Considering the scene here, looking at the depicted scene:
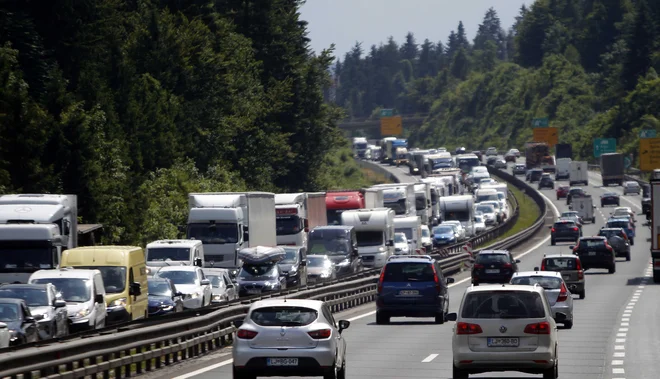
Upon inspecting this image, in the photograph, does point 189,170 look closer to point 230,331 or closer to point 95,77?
point 95,77

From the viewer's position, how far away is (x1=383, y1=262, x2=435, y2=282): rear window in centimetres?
3291

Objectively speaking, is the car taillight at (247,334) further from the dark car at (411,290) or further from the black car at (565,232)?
the black car at (565,232)

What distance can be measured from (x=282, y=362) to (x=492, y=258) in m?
31.2

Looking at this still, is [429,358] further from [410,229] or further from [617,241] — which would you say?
[617,241]

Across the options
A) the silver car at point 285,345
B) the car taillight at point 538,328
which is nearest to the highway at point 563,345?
the car taillight at point 538,328

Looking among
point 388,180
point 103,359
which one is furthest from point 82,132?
point 388,180

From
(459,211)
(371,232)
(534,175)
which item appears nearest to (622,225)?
(459,211)

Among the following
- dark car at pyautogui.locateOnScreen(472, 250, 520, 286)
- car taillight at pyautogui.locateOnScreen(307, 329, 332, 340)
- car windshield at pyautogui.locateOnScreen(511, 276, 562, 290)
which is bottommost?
dark car at pyautogui.locateOnScreen(472, 250, 520, 286)

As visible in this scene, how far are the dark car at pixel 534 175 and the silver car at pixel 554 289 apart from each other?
114823mm

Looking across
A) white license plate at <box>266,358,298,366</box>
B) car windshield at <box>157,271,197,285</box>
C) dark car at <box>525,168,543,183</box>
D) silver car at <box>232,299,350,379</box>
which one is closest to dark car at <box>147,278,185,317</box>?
car windshield at <box>157,271,197,285</box>

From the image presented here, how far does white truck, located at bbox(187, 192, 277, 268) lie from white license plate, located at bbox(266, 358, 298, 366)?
Answer: 2706 centimetres

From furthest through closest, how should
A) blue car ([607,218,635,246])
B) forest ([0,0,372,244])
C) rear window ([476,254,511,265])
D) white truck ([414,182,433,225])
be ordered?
blue car ([607,218,635,246]), white truck ([414,182,433,225]), forest ([0,0,372,244]), rear window ([476,254,511,265])

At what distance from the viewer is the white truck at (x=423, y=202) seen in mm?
79562

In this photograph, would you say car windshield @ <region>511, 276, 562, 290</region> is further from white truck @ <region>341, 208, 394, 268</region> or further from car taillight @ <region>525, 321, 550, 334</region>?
white truck @ <region>341, 208, 394, 268</region>
